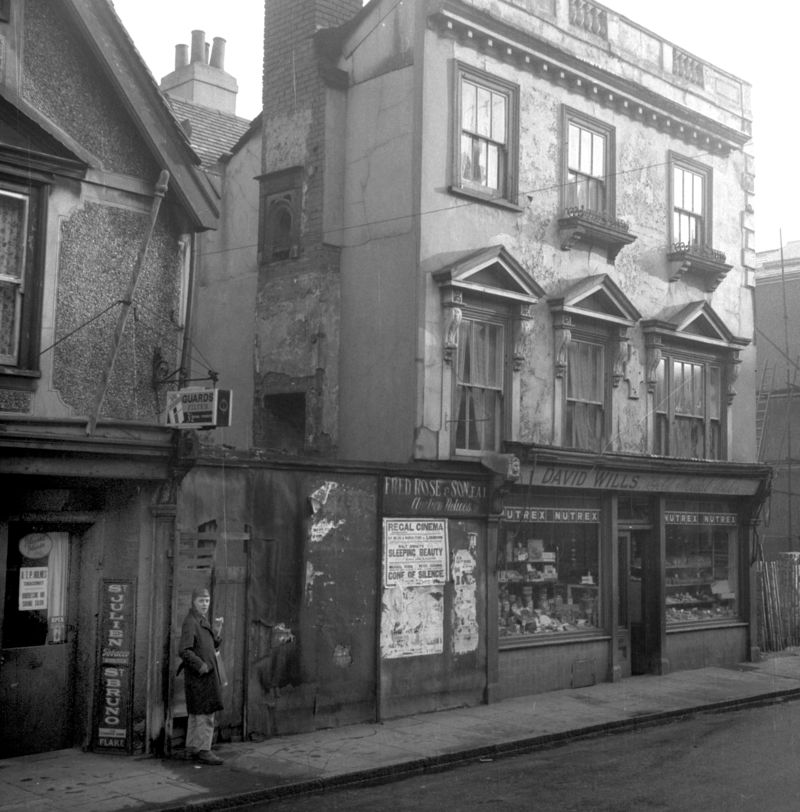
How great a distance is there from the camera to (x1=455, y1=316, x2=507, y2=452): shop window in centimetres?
1633

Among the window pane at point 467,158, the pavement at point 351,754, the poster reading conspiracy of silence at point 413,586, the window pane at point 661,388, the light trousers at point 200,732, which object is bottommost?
the pavement at point 351,754

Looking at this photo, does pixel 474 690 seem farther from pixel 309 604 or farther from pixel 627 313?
pixel 627 313

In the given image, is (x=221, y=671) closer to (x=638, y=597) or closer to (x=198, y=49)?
(x=638, y=597)

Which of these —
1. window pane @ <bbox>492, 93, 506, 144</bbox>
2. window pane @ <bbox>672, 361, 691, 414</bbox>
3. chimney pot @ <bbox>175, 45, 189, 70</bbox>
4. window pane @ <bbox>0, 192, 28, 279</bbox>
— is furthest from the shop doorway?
chimney pot @ <bbox>175, 45, 189, 70</bbox>

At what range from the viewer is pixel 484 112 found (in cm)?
1694

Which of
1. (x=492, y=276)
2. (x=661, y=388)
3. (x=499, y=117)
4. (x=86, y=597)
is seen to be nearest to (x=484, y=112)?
(x=499, y=117)

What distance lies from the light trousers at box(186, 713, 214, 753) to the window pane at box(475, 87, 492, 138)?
373 inches

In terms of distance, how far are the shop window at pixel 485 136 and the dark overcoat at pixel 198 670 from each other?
25.0 feet

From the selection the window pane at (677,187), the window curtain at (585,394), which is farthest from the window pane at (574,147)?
the window curtain at (585,394)

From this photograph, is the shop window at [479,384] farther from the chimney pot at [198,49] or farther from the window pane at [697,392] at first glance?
the chimney pot at [198,49]

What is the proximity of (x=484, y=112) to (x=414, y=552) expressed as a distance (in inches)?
265

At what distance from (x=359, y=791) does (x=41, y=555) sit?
4.32m

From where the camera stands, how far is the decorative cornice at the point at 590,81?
16.5 m

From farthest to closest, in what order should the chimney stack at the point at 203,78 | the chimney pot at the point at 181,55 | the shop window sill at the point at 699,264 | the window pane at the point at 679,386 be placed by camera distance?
the chimney pot at the point at 181,55
the chimney stack at the point at 203,78
the window pane at the point at 679,386
the shop window sill at the point at 699,264
